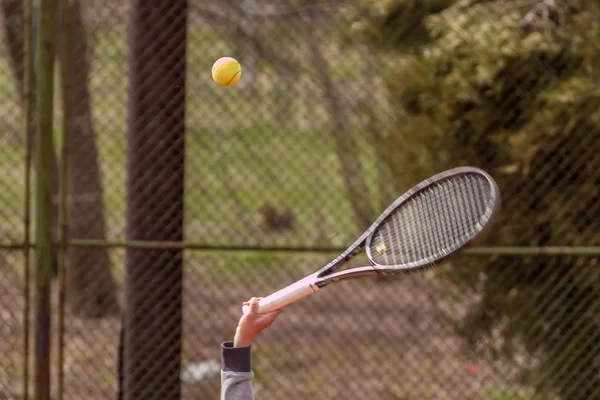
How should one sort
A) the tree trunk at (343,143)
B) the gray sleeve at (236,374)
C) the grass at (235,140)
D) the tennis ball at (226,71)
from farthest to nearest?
1. the grass at (235,140)
2. the tree trunk at (343,143)
3. the tennis ball at (226,71)
4. the gray sleeve at (236,374)

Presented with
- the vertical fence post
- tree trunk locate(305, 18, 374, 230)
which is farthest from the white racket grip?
tree trunk locate(305, 18, 374, 230)

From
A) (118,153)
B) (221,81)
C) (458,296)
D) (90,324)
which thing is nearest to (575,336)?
(458,296)

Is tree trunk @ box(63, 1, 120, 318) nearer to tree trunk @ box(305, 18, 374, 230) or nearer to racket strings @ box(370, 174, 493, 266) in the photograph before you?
tree trunk @ box(305, 18, 374, 230)

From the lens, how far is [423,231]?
228cm

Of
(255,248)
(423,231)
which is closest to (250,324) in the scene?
(423,231)

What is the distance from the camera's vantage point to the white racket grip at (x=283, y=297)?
1.95m

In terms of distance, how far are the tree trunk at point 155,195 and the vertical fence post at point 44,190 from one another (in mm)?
344

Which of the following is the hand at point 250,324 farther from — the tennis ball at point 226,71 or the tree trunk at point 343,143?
the tree trunk at point 343,143

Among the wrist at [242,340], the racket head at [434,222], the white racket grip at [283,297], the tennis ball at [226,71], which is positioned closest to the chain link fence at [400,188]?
the tennis ball at [226,71]

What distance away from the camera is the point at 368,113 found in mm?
4645

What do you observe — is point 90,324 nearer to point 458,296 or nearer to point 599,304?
point 458,296

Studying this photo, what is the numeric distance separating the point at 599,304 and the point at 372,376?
1.53 m

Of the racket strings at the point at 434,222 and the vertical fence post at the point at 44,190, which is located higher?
the vertical fence post at the point at 44,190

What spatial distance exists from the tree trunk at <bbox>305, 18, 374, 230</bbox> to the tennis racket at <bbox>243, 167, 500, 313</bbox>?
268 cm
